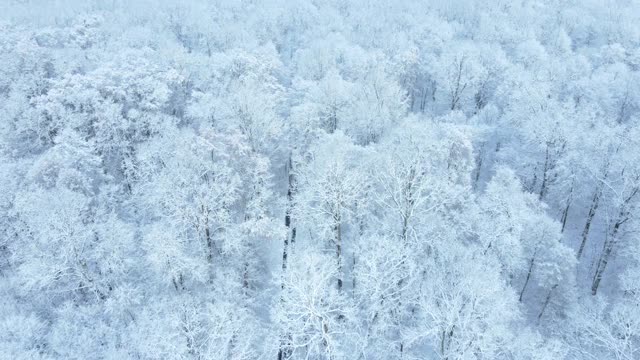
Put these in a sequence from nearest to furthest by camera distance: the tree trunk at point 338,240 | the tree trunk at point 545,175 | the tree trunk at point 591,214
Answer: the tree trunk at point 338,240, the tree trunk at point 591,214, the tree trunk at point 545,175

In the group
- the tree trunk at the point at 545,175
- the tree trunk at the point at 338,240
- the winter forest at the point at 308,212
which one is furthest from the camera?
the tree trunk at the point at 545,175

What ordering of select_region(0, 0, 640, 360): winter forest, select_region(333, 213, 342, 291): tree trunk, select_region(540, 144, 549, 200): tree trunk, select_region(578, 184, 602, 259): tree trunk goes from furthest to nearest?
select_region(540, 144, 549, 200): tree trunk
select_region(578, 184, 602, 259): tree trunk
select_region(333, 213, 342, 291): tree trunk
select_region(0, 0, 640, 360): winter forest

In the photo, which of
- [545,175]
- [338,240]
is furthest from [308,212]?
[545,175]

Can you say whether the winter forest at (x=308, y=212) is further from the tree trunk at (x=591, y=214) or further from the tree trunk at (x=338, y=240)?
the tree trunk at (x=591, y=214)

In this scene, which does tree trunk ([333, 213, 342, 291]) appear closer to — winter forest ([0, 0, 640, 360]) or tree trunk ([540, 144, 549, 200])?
winter forest ([0, 0, 640, 360])

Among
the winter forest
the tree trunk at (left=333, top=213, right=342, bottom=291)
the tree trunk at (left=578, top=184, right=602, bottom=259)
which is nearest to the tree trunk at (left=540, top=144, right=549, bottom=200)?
the winter forest

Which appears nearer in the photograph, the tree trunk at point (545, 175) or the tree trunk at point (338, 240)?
the tree trunk at point (338, 240)

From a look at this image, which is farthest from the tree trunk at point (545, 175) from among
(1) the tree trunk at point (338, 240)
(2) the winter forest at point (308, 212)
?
(1) the tree trunk at point (338, 240)

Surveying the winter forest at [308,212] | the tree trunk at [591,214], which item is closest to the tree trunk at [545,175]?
the winter forest at [308,212]

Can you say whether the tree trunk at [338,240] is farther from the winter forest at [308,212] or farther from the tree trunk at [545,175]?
the tree trunk at [545,175]
